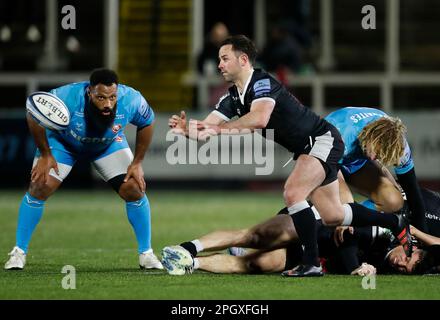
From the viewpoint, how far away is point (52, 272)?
920cm

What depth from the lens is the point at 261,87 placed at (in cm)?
884

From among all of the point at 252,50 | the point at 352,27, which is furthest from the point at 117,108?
the point at 352,27

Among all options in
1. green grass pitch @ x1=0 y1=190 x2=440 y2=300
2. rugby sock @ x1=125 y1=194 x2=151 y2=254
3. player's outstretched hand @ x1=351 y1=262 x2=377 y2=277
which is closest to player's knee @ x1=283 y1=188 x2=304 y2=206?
green grass pitch @ x1=0 y1=190 x2=440 y2=300

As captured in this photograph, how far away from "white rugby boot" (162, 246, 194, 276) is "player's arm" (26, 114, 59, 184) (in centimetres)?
122

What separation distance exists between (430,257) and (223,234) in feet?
5.62

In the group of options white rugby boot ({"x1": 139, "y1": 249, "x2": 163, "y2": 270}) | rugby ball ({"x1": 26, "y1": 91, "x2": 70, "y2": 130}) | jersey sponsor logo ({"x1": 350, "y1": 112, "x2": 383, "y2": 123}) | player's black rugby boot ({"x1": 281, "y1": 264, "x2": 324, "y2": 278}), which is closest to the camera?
player's black rugby boot ({"x1": 281, "y1": 264, "x2": 324, "y2": 278})

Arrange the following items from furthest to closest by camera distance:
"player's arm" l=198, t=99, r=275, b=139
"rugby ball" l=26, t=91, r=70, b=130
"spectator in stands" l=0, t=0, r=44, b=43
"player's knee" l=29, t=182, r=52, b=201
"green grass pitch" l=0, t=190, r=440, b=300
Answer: "spectator in stands" l=0, t=0, r=44, b=43, "player's knee" l=29, t=182, r=52, b=201, "rugby ball" l=26, t=91, r=70, b=130, "player's arm" l=198, t=99, r=275, b=139, "green grass pitch" l=0, t=190, r=440, b=300

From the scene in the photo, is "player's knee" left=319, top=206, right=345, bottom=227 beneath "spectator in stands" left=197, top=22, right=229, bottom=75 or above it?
beneath

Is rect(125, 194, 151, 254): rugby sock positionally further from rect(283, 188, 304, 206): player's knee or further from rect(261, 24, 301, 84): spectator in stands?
rect(261, 24, 301, 84): spectator in stands

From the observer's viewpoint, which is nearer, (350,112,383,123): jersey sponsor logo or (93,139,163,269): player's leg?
(93,139,163,269): player's leg

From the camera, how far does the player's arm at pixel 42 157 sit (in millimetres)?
9164

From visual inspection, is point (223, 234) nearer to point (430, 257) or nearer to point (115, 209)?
point (430, 257)

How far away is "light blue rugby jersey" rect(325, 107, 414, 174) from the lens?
9492mm

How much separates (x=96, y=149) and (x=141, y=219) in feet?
2.42
